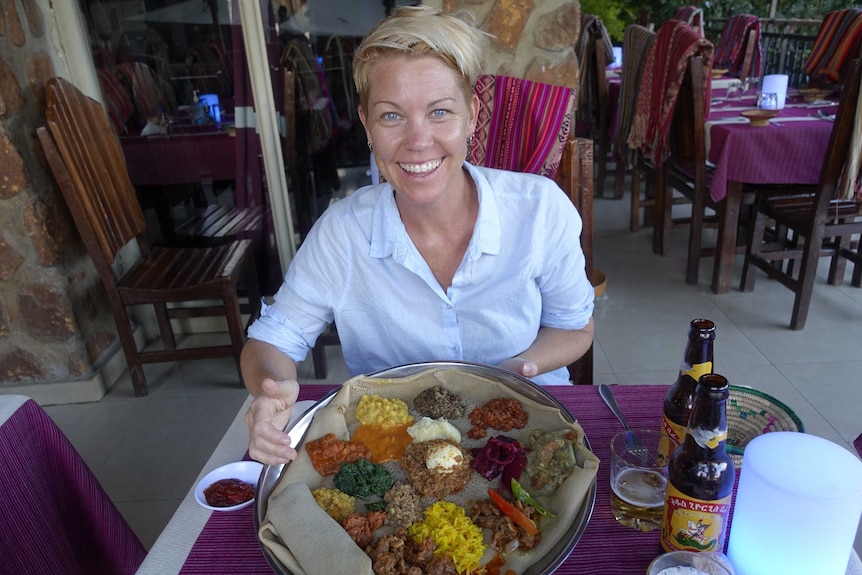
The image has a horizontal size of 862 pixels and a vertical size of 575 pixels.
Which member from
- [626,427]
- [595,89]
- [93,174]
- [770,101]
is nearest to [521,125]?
[626,427]

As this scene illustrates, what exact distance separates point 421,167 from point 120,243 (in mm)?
1732

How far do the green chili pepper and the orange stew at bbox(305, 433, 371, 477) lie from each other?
0.24 metres

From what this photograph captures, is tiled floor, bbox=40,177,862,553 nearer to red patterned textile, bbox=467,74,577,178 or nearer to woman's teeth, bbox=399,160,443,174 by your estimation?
red patterned textile, bbox=467,74,577,178

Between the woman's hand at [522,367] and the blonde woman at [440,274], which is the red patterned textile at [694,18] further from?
the woman's hand at [522,367]

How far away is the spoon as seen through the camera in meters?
0.88

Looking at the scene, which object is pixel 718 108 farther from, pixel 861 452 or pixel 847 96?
pixel 861 452

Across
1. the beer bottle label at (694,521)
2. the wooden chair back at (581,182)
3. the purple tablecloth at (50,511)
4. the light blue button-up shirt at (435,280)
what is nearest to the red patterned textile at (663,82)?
the wooden chair back at (581,182)

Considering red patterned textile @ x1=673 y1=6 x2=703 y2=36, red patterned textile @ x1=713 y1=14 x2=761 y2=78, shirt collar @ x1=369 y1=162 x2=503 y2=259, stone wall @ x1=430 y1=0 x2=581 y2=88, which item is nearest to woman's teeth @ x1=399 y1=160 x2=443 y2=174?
shirt collar @ x1=369 y1=162 x2=503 y2=259

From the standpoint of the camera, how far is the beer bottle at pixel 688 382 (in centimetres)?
84

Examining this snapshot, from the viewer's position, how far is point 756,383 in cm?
240

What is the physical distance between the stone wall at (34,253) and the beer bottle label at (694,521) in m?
2.36

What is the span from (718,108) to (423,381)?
3.00 metres

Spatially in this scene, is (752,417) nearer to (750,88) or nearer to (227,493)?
(227,493)

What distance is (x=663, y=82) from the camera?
3.14 metres
